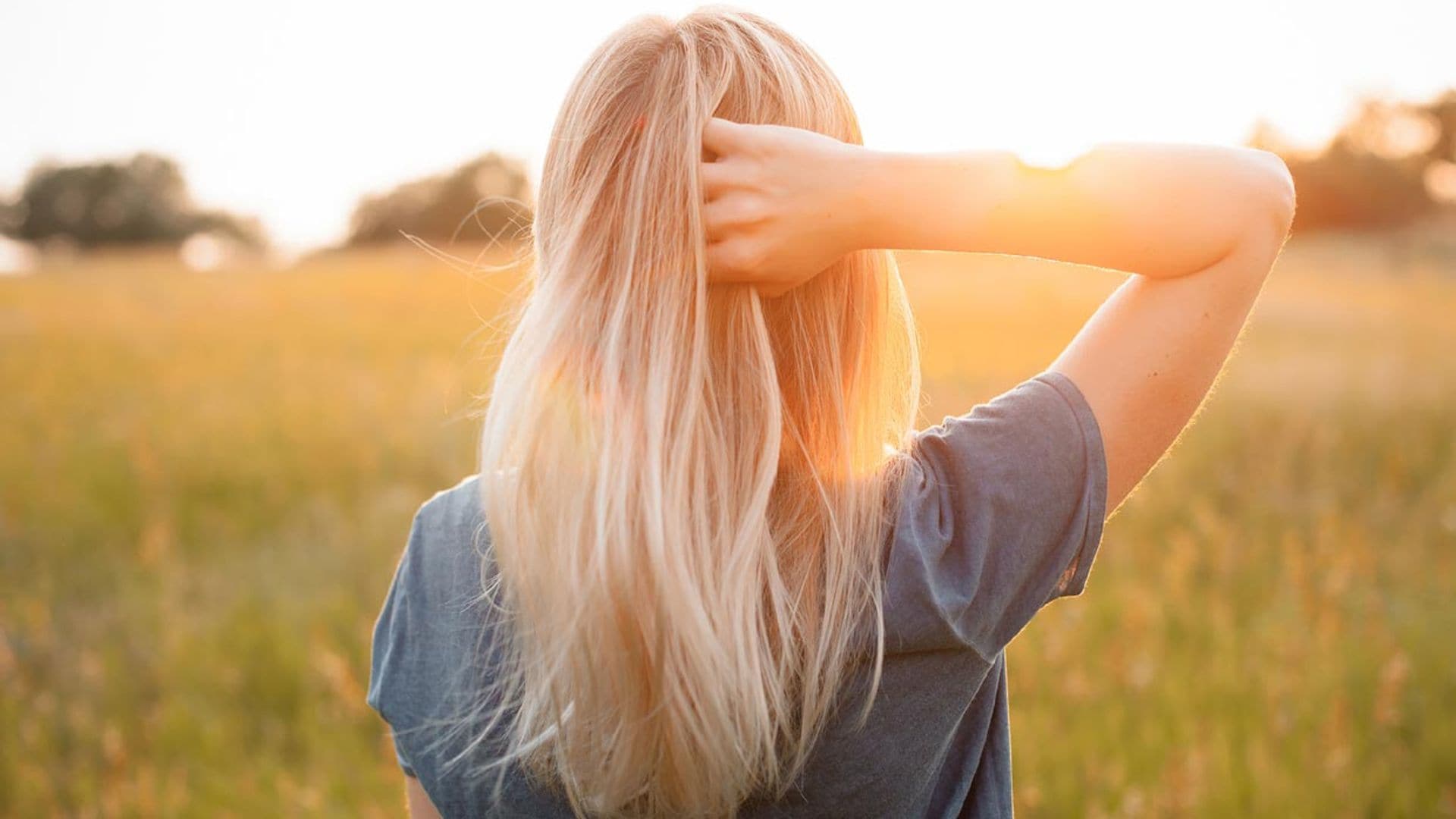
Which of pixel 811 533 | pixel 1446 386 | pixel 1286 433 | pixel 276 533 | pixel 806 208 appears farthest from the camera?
pixel 1446 386

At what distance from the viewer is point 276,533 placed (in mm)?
4867

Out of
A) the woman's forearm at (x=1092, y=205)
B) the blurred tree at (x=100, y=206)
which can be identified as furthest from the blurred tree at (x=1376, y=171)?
the woman's forearm at (x=1092, y=205)

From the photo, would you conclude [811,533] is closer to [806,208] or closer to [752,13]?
[806,208]

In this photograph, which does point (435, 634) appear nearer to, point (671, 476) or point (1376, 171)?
point (671, 476)

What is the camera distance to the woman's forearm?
3.75 ft

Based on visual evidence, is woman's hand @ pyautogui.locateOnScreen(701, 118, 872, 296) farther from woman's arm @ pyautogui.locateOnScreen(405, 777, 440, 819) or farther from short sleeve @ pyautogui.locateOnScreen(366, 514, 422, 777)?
woman's arm @ pyautogui.locateOnScreen(405, 777, 440, 819)

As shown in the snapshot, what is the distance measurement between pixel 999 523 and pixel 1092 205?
39 cm

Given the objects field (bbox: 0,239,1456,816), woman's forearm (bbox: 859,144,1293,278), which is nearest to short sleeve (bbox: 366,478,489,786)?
field (bbox: 0,239,1456,816)

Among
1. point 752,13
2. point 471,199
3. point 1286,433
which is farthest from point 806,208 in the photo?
point 471,199

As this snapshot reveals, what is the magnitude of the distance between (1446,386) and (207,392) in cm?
834

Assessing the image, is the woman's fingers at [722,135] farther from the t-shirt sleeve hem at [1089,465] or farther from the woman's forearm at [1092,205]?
the t-shirt sleeve hem at [1089,465]

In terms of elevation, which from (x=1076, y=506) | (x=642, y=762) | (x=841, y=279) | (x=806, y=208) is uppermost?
(x=806, y=208)

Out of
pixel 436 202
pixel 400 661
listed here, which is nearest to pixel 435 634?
pixel 400 661

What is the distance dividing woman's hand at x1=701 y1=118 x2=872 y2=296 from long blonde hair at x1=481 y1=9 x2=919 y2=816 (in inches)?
1.4
